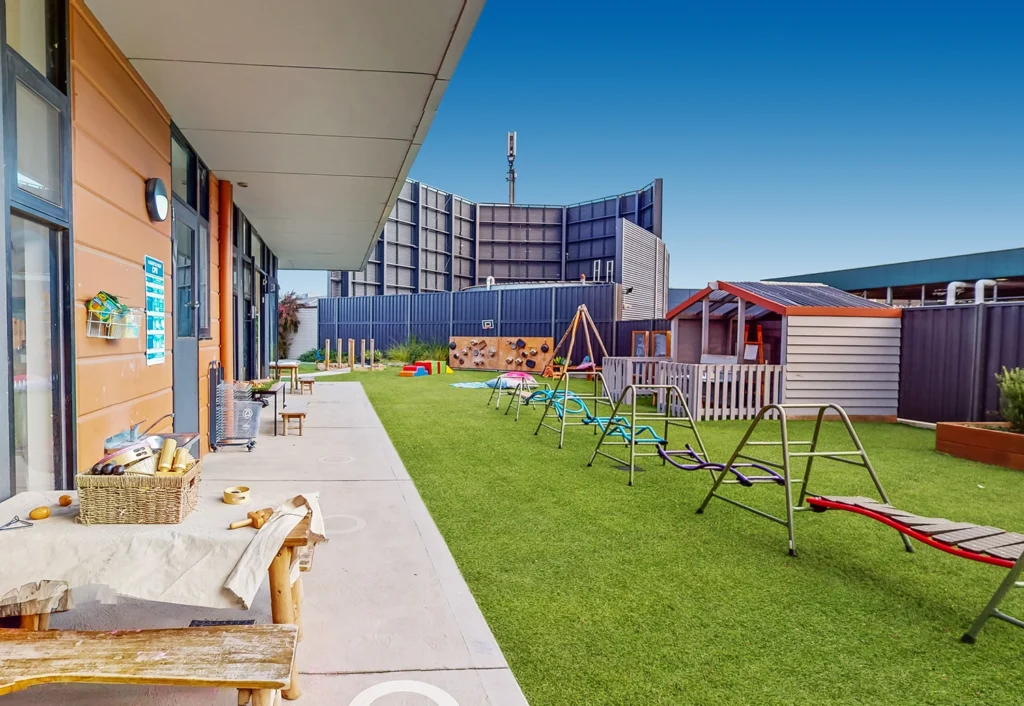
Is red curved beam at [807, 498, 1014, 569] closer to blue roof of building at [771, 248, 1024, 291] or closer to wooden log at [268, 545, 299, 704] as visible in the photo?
wooden log at [268, 545, 299, 704]

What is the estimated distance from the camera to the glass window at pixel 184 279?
4.83m

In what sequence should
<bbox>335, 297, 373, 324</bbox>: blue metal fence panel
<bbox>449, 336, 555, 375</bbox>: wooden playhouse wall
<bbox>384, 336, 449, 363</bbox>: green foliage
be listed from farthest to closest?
<bbox>335, 297, 373, 324</bbox>: blue metal fence panel → <bbox>384, 336, 449, 363</bbox>: green foliage → <bbox>449, 336, 555, 375</bbox>: wooden playhouse wall

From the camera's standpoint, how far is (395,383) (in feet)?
50.1

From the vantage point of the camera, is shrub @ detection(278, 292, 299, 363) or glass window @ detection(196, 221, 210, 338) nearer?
glass window @ detection(196, 221, 210, 338)

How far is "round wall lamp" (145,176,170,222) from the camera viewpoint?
12.9ft

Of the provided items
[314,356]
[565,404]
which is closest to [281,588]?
[565,404]

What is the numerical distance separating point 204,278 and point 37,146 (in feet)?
11.7

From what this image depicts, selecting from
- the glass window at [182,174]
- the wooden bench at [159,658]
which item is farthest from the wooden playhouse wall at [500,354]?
the wooden bench at [159,658]

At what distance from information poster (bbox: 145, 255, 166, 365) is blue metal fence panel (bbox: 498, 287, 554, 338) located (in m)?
18.4

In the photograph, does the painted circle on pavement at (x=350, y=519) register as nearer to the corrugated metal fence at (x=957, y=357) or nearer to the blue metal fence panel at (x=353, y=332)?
the corrugated metal fence at (x=957, y=357)

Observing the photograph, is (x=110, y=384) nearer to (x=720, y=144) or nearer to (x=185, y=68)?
(x=185, y=68)

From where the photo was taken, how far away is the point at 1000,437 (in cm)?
618

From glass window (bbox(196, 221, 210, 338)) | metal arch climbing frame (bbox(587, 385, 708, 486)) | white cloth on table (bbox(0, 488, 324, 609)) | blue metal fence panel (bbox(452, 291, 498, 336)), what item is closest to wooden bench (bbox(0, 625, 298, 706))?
white cloth on table (bbox(0, 488, 324, 609))

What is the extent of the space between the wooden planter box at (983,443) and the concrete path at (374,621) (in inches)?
242
